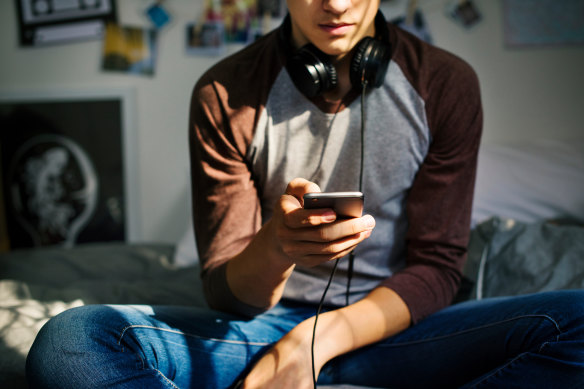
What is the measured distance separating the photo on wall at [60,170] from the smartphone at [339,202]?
4.75 feet

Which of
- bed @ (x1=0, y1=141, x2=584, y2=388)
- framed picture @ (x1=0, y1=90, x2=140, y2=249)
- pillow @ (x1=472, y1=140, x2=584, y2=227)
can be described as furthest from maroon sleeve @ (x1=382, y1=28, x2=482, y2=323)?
framed picture @ (x1=0, y1=90, x2=140, y2=249)

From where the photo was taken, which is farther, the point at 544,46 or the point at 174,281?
the point at 544,46

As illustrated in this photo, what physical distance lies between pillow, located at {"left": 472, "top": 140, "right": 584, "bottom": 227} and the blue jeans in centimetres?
56

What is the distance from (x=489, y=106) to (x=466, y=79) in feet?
2.84

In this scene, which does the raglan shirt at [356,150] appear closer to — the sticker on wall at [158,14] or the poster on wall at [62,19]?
the sticker on wall at [158,14]

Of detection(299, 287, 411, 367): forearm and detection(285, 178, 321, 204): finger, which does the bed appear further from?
detection(285, 178, 321, 204): finger

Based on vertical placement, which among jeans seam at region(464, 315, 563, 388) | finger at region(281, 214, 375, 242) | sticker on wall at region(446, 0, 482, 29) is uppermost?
sticker on wall at region(446, 0, 482, 29)

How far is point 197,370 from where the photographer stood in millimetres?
704

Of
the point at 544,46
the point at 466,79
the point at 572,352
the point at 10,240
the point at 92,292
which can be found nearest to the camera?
the point at 572,352

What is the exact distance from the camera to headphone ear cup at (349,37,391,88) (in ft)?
2.57

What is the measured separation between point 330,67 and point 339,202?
0.33 metres

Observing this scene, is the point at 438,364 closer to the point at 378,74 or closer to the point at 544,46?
the point at 378,74

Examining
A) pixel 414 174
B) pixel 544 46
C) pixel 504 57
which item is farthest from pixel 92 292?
pixel 544 46

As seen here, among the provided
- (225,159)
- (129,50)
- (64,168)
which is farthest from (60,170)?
(225,159)
